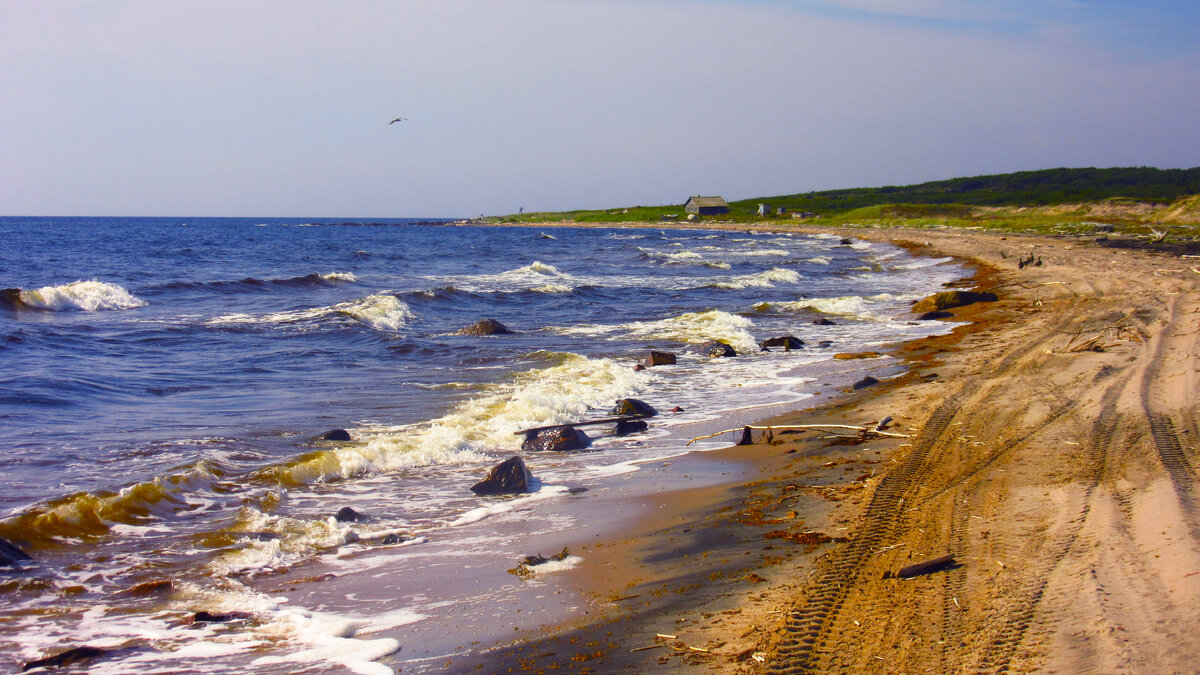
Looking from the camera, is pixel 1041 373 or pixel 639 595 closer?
pixel 639 595

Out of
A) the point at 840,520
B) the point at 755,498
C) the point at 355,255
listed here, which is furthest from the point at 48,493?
the point at 355,255

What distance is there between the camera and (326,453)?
8930 millimetres

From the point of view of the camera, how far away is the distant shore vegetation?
55.2 meters

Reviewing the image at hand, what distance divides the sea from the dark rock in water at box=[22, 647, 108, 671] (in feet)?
0.20

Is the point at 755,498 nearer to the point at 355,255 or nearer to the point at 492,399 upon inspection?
the point at 492,399

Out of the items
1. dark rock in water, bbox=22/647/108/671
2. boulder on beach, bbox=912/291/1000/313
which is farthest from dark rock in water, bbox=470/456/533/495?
boulder on beach, bbox=912/291/1000/313

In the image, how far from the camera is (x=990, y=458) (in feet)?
24.2

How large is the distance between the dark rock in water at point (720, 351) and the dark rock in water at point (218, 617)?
11804 millimetres

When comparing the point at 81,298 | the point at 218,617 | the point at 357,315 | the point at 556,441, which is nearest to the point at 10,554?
the point at 218,617

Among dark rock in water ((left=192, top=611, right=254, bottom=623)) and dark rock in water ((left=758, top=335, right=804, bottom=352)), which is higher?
dark rock in water ((left=758, top=335, right=804, bottom=352))

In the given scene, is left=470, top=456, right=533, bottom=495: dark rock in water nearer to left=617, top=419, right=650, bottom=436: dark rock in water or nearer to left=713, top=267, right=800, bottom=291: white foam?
left=617, top=419, right=650, bottom=436: dark rock in water

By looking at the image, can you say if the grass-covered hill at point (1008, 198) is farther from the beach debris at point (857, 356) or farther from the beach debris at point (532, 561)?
the beach debris at point (532, 561)

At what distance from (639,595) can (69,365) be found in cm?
1400

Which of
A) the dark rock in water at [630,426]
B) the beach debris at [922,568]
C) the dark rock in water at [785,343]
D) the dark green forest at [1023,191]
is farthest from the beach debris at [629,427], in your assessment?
the dark green forest at [1023,191]
